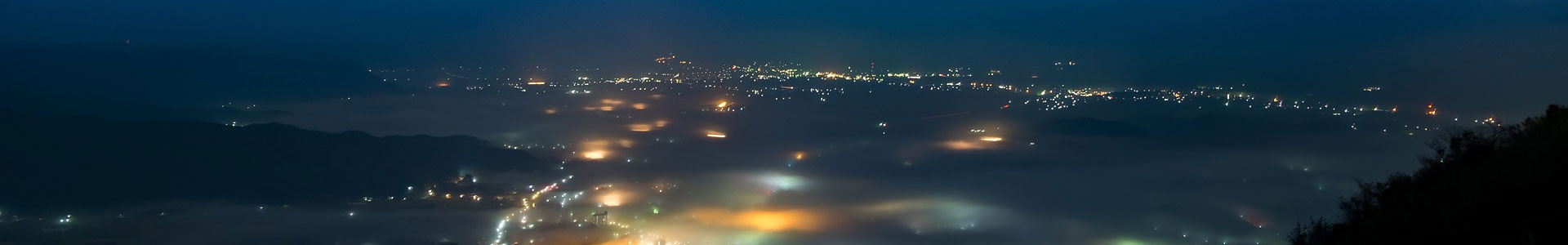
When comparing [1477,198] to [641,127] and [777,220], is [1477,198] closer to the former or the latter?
→ [777,220]

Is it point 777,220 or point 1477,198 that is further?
point 777,220

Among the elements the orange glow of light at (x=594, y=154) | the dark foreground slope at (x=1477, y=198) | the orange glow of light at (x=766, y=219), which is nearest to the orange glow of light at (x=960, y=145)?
the orange glow of light at (x=766, y=219)

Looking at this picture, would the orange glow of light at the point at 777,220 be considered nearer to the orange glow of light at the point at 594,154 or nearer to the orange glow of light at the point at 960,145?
the orange glow of light at the point at 960,145

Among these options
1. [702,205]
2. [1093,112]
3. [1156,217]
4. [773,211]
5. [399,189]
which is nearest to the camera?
[1156,217]

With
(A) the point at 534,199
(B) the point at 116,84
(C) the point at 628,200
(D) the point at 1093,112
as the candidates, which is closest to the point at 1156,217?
(C) the point at 628,200

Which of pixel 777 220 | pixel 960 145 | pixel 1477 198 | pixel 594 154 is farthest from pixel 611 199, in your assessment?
pixel 1477 198

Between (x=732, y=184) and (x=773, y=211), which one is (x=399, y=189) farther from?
(x=773, y=211)
